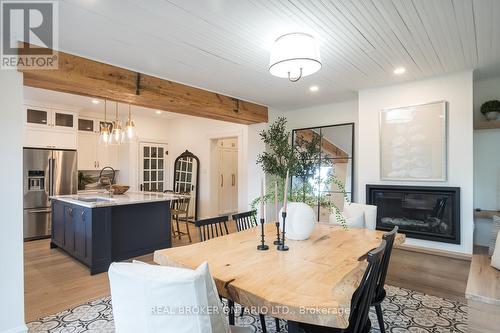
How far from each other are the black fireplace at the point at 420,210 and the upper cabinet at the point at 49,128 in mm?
→ 5560

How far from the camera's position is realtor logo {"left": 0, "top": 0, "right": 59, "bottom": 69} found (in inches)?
→ 74.4

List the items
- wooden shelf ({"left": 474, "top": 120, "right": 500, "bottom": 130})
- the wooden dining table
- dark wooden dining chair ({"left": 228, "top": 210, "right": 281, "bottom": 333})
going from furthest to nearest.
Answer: wooden shelf ({"left": 474, "top": 120, "right": 500, "bottom": 130}), dark wooden dining chair ({"left": 228, "top": 210, "right": 281, "bottom": 333}), the wooden dining table

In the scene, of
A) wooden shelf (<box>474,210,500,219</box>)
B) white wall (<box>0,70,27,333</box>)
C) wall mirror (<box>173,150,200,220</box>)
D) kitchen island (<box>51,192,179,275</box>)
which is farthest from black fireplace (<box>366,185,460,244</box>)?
wall mirror (<box>173,150,200,220</box>)

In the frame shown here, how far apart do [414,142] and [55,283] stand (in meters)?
4.63

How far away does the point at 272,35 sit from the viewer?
7.50ft

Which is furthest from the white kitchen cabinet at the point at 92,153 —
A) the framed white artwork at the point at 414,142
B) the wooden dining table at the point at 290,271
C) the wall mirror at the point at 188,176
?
the framed white artwork at the point at 414,142

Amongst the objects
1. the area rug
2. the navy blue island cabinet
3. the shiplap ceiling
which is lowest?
the area rug

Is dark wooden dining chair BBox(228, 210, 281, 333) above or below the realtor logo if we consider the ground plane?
below

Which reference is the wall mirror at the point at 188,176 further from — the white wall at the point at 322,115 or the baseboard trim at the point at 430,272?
the baseboard trim at the point at 430,272

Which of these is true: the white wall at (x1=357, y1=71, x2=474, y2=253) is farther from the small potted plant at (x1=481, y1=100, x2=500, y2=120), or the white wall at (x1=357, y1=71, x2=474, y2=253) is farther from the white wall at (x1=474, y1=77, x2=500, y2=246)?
the white wall at (x1=474, y1=77, x2=500, y2=246)

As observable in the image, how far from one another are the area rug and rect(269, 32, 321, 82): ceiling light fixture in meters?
2.10

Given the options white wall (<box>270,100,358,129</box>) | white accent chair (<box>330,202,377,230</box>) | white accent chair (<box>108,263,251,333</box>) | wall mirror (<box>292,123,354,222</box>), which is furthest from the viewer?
white wall (<box>270,100,358,129</box>)

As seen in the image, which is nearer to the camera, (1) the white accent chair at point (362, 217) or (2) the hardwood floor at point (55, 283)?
(2) the hardwood floor at point (55, 283)

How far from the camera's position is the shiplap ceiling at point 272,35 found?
192 centimetres
